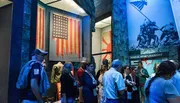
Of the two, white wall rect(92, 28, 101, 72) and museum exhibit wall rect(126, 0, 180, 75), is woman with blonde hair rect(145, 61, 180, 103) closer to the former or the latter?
museum exhibit wall rect(126, 0, 180, 75)

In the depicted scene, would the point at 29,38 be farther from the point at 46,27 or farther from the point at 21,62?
the point at 46,27

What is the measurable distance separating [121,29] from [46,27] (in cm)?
377

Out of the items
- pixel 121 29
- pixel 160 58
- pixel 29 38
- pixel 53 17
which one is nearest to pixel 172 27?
pixel 160 58

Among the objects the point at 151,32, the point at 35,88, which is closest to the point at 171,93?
the point at 35,88

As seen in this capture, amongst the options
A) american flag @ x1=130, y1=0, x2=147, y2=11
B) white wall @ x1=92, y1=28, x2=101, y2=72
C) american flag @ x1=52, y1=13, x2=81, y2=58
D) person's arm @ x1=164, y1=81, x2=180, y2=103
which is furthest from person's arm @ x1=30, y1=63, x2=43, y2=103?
white wall @ x1=92, y1=28, x2=101, y2=72

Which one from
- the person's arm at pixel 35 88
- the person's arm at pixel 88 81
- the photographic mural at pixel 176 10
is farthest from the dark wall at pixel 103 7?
the person's arm at pixel 35 88

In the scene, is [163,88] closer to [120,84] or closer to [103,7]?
[120,84]

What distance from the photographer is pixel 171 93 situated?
2117 mm

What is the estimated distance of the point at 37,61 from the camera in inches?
121

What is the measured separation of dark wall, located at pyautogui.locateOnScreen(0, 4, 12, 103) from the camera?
3596mm

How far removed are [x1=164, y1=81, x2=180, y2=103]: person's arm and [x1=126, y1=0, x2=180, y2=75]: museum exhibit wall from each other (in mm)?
6276

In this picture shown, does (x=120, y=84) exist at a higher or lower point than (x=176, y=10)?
lower

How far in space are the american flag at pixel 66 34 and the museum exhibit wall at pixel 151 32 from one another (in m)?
2.60

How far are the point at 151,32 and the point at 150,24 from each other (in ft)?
1.12
